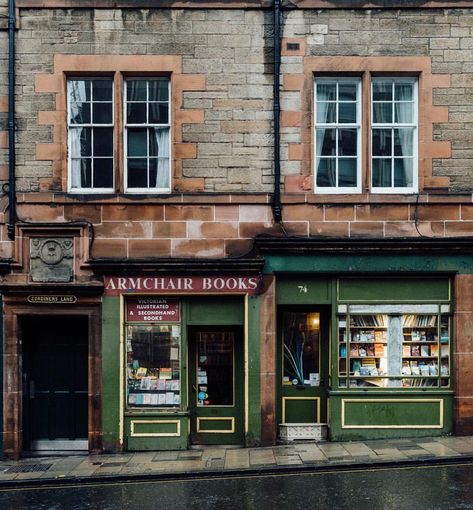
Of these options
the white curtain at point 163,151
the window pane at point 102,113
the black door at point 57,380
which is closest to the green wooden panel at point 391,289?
the white curtain at point 163,151

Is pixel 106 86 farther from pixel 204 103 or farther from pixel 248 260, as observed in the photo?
pixel 248 260

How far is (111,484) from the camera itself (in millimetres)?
11086

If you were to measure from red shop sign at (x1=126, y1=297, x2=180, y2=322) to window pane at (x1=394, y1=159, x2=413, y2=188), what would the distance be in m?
4.85

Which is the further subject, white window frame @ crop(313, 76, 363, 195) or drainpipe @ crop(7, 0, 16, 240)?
white window frame @ crop(313, 76, 363, 195)

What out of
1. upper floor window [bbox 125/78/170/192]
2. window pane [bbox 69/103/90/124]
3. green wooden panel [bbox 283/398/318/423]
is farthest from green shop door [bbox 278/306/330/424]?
window pane [bbox 69/103/90/124]

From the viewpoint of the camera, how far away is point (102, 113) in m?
13.5

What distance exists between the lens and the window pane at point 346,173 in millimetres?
13625

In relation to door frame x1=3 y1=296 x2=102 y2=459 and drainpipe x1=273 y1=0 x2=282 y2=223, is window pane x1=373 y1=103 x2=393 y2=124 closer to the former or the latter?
drainpipe x1=273 y1=0 x2=282 y2=223

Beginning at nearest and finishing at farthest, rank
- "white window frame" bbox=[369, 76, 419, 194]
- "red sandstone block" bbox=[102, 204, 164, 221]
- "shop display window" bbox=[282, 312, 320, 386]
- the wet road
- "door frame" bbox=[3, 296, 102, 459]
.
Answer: the wet road → "door frame" bbox=[3, 296, 102, 459] → "red sandstone block" bbox=[102, 204, 164, 221] → "white window frame" bbox=[369, 76, 419, 194] → "shop display window" bbox=[282, 312, 320, 386]

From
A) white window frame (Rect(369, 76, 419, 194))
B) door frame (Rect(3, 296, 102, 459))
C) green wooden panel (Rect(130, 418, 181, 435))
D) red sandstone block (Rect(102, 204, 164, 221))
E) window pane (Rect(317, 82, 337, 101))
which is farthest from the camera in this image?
window pane (Rect(317, 82, 337, 101))

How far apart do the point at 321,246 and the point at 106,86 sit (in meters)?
5.12

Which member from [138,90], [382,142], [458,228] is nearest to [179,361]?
[138,90]

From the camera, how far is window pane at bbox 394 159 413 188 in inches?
537

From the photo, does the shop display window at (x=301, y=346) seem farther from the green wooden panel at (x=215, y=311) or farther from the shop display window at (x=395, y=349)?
the green wooden panel at (x=215, y=311)
